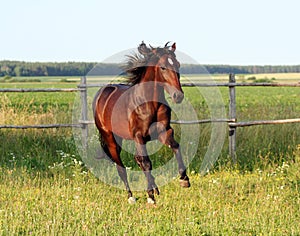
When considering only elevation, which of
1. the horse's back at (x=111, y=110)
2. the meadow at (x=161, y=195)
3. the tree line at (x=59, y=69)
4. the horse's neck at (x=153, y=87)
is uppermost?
the horse's neck at (x=153, y=87)

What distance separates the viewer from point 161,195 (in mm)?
7273

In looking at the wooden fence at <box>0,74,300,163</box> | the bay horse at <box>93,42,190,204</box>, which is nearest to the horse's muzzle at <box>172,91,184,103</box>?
the bay horse at <box>93,42,190,204</box>

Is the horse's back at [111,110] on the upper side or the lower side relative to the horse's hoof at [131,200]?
upper

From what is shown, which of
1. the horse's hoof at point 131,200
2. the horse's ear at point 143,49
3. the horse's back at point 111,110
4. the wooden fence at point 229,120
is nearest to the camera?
the horse's ear at point 143,49

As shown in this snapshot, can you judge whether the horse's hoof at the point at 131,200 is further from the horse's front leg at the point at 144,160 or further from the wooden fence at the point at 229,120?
the wooden fence at the point at 229,120

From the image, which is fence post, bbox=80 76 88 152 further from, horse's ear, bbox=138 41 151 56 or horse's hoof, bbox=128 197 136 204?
horse's ear, bbox=138 41 151 56

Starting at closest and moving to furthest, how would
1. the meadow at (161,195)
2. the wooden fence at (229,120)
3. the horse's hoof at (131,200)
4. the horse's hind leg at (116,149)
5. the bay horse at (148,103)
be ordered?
the meadow at (161,195) < the bay horse at (148,103) < the horse's hoof at (131,200) < the horse's hind leg at (116,149) < the wooden fence at (229,120)

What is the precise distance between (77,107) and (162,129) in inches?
224

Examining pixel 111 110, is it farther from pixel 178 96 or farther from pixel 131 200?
pixel 178 96

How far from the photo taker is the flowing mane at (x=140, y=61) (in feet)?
19.8

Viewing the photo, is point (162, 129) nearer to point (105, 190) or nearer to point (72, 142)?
point (105, 190)

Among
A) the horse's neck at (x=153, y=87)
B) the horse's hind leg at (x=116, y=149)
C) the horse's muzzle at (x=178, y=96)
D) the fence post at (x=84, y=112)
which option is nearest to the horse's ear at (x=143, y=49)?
the horse's neck at (x=153, y=87)

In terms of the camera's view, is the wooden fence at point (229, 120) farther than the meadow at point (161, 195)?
Yes

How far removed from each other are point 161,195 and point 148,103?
1649 millimetres
